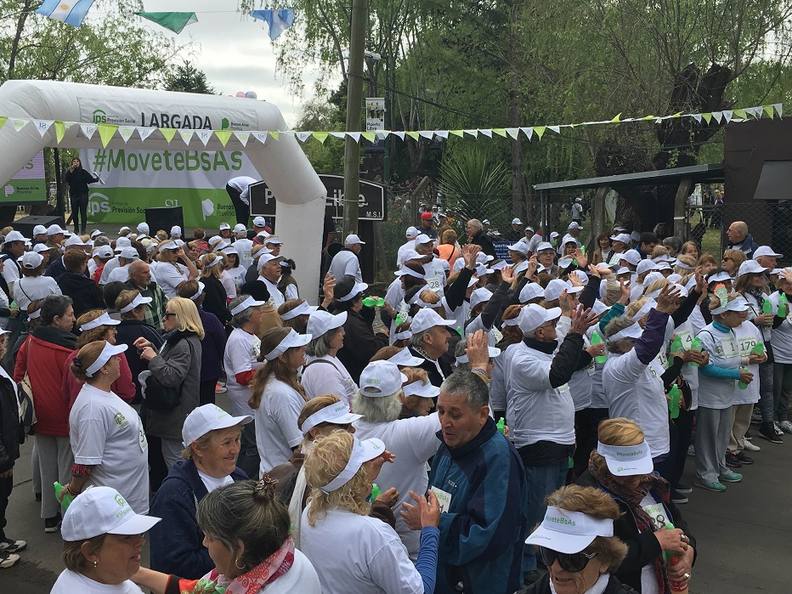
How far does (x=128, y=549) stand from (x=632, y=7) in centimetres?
1643

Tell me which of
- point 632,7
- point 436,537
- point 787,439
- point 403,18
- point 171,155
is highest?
point 403,18

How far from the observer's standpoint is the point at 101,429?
5020 mm

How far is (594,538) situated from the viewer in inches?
110

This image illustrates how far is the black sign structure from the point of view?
16.0 metres

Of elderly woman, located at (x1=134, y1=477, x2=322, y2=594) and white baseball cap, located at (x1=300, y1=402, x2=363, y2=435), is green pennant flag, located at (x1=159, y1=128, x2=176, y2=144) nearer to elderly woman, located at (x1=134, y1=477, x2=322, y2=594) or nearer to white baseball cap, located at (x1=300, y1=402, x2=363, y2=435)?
white baseball cap, located at (x1=300, y1=402, x2=363, y2=435)

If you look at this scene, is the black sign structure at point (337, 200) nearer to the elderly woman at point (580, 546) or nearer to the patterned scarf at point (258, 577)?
the elderly woman at point (580, 546)

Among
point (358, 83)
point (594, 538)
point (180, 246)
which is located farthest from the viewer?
point (358, 83)

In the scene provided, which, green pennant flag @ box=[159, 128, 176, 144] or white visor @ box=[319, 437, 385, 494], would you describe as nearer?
white visor @ box=[319, 437, 385, 494]

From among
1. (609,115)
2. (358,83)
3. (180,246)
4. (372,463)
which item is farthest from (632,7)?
(372,463)

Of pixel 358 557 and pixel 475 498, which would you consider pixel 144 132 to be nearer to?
pixel 475 498

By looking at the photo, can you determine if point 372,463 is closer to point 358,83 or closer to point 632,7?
point 358,83

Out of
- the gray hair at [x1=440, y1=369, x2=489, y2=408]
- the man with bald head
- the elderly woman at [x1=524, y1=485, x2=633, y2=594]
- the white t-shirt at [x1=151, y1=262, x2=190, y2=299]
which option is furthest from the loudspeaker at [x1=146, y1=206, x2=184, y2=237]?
the elderly woman at [x1=524, y1=485, x2=633, y2=594]

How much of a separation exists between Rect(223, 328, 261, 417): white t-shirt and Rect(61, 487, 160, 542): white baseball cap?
3.50m

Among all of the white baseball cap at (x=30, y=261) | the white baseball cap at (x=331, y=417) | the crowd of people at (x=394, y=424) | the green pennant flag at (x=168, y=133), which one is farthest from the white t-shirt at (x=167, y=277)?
the white baseball cap at (x=331, y=417)
